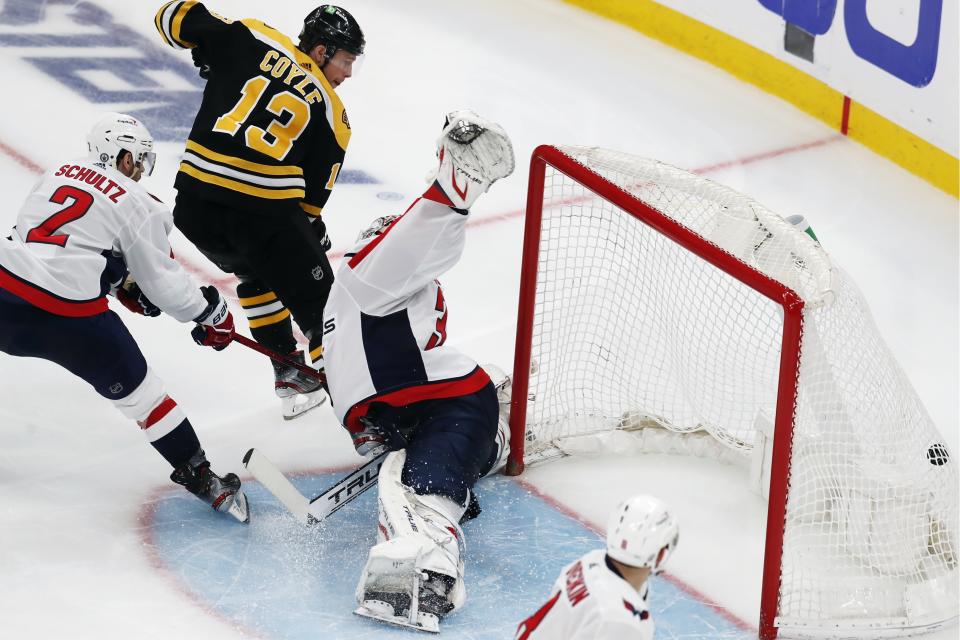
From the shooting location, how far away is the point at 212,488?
306 centimetres

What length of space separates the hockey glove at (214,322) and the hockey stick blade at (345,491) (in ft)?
1.57

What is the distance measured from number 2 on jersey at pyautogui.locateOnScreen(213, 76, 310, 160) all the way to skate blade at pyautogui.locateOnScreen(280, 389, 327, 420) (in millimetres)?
612

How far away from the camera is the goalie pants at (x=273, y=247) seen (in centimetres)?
339

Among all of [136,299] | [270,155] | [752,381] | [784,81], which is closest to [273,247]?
[270,155]

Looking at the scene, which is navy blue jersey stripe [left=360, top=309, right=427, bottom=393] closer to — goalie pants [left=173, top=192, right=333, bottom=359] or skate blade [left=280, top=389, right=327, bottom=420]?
goalie pants [left=173, top=192, right=333, bottom=359]

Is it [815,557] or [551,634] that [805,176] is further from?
[551,634]

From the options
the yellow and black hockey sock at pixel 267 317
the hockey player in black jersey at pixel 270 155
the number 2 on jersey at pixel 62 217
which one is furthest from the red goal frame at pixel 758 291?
the number 2 on jersey at pixel 62 217

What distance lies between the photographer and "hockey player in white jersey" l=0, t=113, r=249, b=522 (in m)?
2.93

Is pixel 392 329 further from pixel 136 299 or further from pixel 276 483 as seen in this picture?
pixel 136 299

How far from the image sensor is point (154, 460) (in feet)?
10.9

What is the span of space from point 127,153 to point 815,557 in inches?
64.6

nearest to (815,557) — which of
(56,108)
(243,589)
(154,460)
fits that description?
(243,589)

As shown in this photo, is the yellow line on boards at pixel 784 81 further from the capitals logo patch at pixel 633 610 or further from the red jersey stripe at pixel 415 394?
the capitals logo patch at pixel 633 610

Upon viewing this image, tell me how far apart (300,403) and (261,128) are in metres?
0.70
